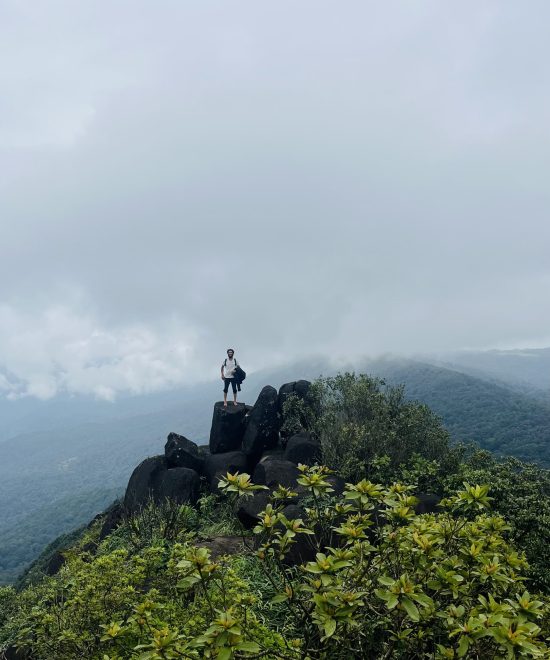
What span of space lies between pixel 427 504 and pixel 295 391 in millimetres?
10086

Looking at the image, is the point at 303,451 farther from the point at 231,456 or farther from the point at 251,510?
the point at 251,510

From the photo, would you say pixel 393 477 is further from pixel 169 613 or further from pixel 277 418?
pixel 169 613

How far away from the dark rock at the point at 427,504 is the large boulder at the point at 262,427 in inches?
359

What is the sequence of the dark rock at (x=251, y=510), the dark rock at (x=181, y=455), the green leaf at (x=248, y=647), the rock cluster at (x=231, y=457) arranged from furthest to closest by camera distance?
the dark rock at (x=181, y=455), the rock cluster at (x=231, y=457), the dark rock at (x=251, y=510), the green leaf at (x=248, y=647)

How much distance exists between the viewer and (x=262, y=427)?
21.4 metres

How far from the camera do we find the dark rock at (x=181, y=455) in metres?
20.6

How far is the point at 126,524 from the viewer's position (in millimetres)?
15102

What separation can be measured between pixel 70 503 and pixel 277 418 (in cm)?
20188

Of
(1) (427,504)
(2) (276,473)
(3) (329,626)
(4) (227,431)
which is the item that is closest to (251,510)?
(2) (276,473)

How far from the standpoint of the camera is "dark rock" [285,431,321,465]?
712 inches

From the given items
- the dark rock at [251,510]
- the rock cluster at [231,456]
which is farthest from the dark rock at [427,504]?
the rock cluster at [231,456]

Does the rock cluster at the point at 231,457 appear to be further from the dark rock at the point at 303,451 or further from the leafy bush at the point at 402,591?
the leafy bush at the point at 402,591

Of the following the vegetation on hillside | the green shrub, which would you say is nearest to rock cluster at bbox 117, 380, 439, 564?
the green shrub

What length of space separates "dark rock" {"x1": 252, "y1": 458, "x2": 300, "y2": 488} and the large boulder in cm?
374
